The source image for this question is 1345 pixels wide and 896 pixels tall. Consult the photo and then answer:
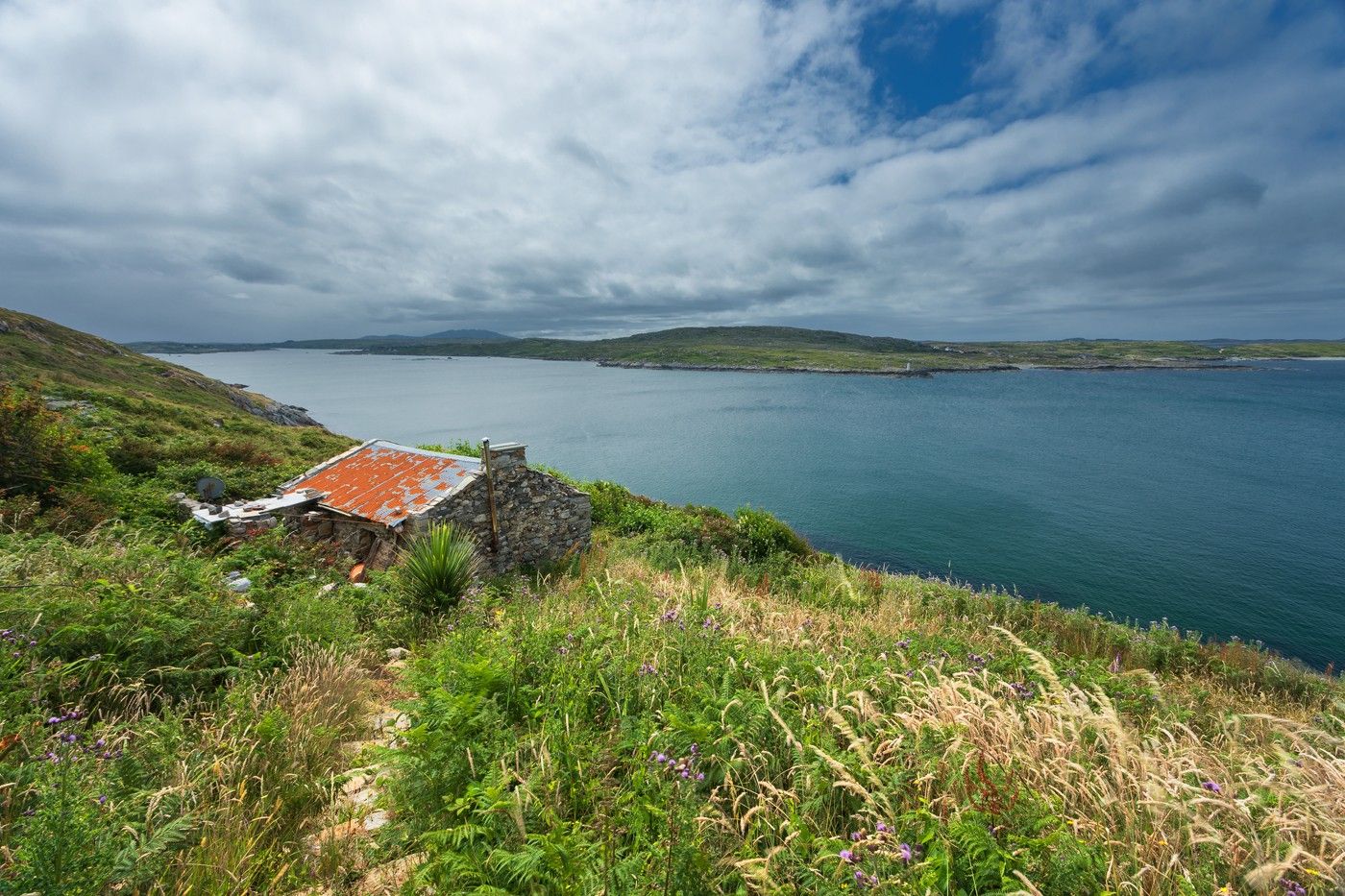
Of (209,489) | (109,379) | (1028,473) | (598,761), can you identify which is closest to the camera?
(598,761)

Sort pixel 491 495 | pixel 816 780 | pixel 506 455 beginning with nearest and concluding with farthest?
pixel 816 780, pixel 491 495, pixel 506 455

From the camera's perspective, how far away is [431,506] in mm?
12188

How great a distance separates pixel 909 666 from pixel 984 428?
240ft

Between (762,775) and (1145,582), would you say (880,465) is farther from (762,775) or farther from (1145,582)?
(762,775)

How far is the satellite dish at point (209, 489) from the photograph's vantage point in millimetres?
14241

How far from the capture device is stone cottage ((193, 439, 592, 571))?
40.9ft

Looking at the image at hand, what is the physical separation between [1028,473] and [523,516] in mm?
45918

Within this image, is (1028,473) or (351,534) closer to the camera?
(351,534)

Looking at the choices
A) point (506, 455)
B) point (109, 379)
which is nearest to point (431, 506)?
point (506, 455)

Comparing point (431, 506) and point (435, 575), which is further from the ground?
point (435, 575)

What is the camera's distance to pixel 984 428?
221ft

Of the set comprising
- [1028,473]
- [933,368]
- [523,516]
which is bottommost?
[1028,473]

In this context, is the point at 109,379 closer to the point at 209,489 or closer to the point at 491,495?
the point at 209,489

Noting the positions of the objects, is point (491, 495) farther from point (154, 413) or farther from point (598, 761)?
point (154, 413)
